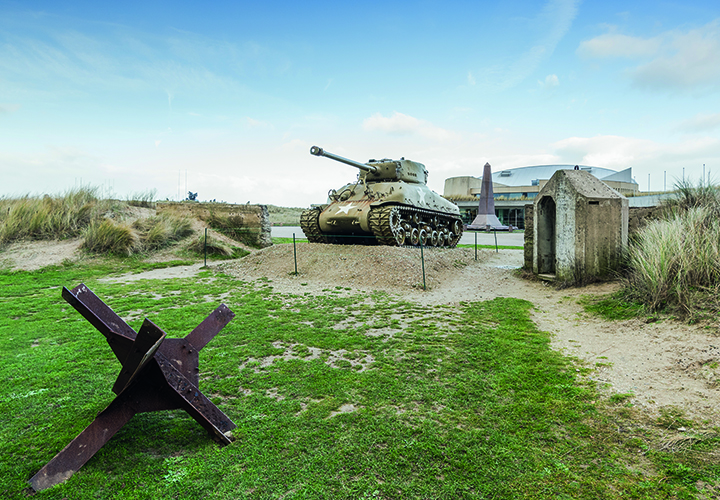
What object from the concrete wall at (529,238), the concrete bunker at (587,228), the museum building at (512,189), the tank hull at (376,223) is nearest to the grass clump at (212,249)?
the tank hull at (376,223)

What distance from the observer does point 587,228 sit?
751 cm

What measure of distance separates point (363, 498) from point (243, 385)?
1.68m

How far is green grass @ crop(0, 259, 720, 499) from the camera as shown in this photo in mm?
2148

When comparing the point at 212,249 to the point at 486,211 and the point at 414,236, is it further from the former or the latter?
the point at 486,211

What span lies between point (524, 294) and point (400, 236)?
5341 millimetres

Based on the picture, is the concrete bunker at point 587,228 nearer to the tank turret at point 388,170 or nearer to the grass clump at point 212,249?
the tank turret at point 388,170

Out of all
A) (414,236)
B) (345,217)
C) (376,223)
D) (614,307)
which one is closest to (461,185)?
(414,236)

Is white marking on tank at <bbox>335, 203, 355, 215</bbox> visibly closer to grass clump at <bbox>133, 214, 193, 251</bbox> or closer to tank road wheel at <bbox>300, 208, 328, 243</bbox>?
tank road wheel at <bbox>300, 208, 328, 243</bbox>

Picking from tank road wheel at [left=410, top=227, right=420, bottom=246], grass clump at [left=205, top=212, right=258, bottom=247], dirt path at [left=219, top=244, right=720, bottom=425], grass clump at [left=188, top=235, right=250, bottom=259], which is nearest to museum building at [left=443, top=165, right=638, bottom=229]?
tank road wheel at [left=410, top=227, right=420, bottom=246]

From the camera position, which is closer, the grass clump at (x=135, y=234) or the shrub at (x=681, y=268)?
the shrub at (x=681, y=268)

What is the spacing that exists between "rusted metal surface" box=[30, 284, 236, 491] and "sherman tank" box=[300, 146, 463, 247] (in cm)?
932

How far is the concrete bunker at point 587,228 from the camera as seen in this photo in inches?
297

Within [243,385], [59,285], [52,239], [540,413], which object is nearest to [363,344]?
[243,385]

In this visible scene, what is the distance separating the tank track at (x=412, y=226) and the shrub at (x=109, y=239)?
306 inches
